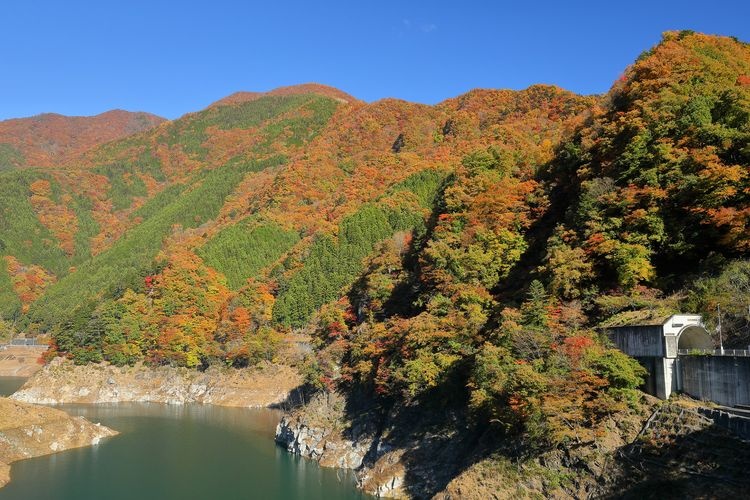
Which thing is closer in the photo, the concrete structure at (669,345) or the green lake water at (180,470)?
the concrete structure at (669,345)

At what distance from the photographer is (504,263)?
1688 inches

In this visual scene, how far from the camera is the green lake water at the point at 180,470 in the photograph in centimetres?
3903

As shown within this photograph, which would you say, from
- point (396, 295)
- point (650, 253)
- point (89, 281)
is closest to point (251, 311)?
point (396, 295)

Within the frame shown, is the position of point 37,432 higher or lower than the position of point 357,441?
→ lower

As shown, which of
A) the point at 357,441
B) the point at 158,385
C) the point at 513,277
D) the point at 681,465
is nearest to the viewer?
the point at 681,465

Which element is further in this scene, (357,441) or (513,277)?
(357,441)

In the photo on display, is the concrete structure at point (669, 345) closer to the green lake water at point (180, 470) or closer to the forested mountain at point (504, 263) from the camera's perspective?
the forested mountain at point (504, 263)

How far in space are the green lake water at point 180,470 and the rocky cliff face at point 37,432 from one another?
1158mm

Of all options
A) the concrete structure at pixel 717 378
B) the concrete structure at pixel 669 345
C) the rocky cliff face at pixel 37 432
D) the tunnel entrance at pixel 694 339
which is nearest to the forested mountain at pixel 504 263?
the concrete structure at pixel 669 345

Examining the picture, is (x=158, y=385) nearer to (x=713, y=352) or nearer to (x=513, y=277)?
(x=513, y=277)

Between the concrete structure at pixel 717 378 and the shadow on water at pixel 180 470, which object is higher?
the concrete structure at pixel 717 378

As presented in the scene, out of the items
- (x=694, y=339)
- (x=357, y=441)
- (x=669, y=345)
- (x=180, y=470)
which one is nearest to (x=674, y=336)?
(x=669, y=345)

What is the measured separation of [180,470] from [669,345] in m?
35.6

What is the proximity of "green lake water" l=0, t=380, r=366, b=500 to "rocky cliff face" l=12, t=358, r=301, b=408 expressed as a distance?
1448 cm
